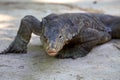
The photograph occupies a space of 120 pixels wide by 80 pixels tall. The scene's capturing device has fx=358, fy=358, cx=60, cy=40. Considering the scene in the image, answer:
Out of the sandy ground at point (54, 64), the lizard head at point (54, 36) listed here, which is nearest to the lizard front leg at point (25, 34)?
the sandy ground at point (54, 64)

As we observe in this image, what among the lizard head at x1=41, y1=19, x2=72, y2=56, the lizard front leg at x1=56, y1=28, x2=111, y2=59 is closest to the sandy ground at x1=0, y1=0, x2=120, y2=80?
the lizard front leg at x1=56, y1=28, x2=111, y2=59

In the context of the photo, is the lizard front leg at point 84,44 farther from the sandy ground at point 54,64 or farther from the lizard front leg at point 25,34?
the lizard front leg at point 25,34

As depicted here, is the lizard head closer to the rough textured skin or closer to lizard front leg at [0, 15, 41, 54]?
the rough textured skin

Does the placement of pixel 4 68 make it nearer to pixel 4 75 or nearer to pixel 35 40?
pixel 4 75

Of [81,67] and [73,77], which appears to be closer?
[73,77]

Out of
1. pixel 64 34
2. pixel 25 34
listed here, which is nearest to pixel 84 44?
pixel 64 34

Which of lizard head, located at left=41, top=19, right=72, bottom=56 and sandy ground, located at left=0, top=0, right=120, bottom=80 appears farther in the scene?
lizard head, located at left=41, top=19, right=72, bottom=56

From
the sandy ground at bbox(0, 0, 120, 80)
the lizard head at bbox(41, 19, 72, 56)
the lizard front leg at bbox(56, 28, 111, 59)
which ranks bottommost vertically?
the sandy ground at bbox(0, 0, 120, 80)

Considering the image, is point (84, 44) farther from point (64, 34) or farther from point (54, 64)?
point (54, 64)

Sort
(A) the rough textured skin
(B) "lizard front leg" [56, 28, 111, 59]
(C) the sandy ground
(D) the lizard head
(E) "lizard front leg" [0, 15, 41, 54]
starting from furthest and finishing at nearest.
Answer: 1. (E) "lizard front leg" [0, 15, 41, 54]
2. (B) "lizard front leg" [56, 28, 111, 59]
3. (A) the rough textured skin
4. (D) the lizard head
5. (C) the sandy ground

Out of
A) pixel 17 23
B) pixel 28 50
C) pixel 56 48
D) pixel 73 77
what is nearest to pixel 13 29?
pixel 17 23
